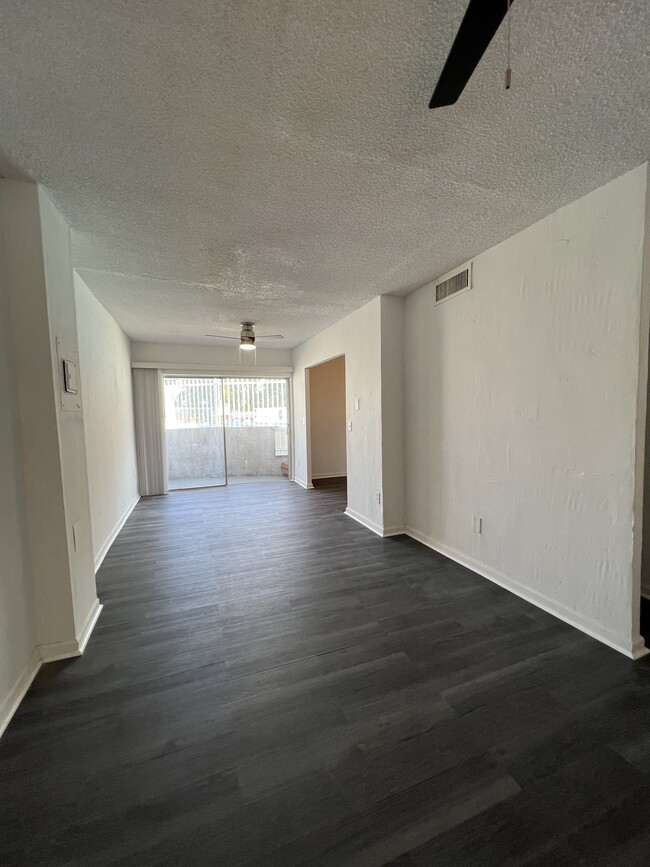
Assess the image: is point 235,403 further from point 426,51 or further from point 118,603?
point 426,51

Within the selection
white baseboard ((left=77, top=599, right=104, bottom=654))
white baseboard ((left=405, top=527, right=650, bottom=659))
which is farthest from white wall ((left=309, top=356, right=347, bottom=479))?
white baseboard ((left=77, top=599, right=104, bottom=654))

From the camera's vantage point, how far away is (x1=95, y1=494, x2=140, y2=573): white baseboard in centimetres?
297

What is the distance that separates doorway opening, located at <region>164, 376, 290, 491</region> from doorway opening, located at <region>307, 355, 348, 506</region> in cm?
56

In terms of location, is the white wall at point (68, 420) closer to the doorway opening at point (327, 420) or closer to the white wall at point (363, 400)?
the white wall at point (363, 400)

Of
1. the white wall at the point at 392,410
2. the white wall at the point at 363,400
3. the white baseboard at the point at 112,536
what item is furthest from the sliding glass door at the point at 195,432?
the white wall at the point at 392,410

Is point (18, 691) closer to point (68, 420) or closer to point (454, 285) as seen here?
point (68, 420)

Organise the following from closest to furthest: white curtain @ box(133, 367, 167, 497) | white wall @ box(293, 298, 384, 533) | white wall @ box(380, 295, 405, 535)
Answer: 1. white wall @ box(380, 295, 405, 535)
2. white wall @ box(293, 298, 384, 533)
3. white curtain @ box(133, 367, 167, 497)

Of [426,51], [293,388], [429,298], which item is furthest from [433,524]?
[293,388]

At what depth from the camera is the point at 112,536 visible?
11.6 feet

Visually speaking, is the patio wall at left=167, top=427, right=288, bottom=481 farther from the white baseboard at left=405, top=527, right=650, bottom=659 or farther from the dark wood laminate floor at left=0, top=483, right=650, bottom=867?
the white baseboard at left=405, top=527, right=650, bottom=659

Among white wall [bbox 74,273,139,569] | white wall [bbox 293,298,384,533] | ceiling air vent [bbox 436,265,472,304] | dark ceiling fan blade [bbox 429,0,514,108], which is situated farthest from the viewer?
white wall [bbox 293,298,384,533]

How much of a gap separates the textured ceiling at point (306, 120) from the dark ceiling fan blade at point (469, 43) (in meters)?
0.22

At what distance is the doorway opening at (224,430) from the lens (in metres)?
6.14

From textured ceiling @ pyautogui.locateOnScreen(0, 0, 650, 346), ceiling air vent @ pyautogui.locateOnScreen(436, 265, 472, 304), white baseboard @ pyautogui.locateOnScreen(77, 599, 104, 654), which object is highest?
textured ceiling @ pyautogui.locateOnScreen(0, 0, 650, 346)
